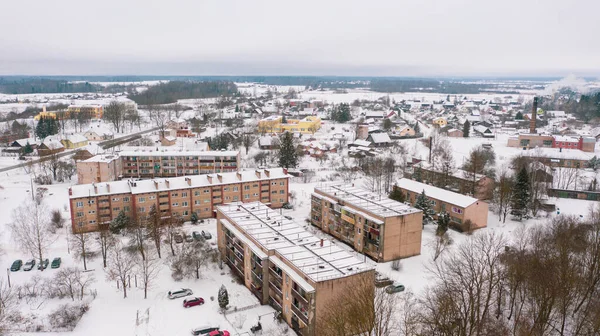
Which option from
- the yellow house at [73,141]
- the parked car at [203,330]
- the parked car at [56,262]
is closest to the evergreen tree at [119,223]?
the parked car at [56,262]

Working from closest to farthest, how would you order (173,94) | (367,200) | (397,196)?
(367,200) < (397,196) < (173,94)

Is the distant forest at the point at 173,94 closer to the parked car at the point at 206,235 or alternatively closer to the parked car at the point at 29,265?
the parked car at the point at 206,235

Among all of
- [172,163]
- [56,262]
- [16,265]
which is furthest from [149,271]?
[172,163]

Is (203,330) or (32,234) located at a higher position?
(32,234)

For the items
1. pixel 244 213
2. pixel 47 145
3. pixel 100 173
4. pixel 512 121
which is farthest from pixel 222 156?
pixel 512 121

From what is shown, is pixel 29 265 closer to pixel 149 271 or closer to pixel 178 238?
pixel 149 271

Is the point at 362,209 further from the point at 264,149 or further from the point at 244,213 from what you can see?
the point at 264,149
